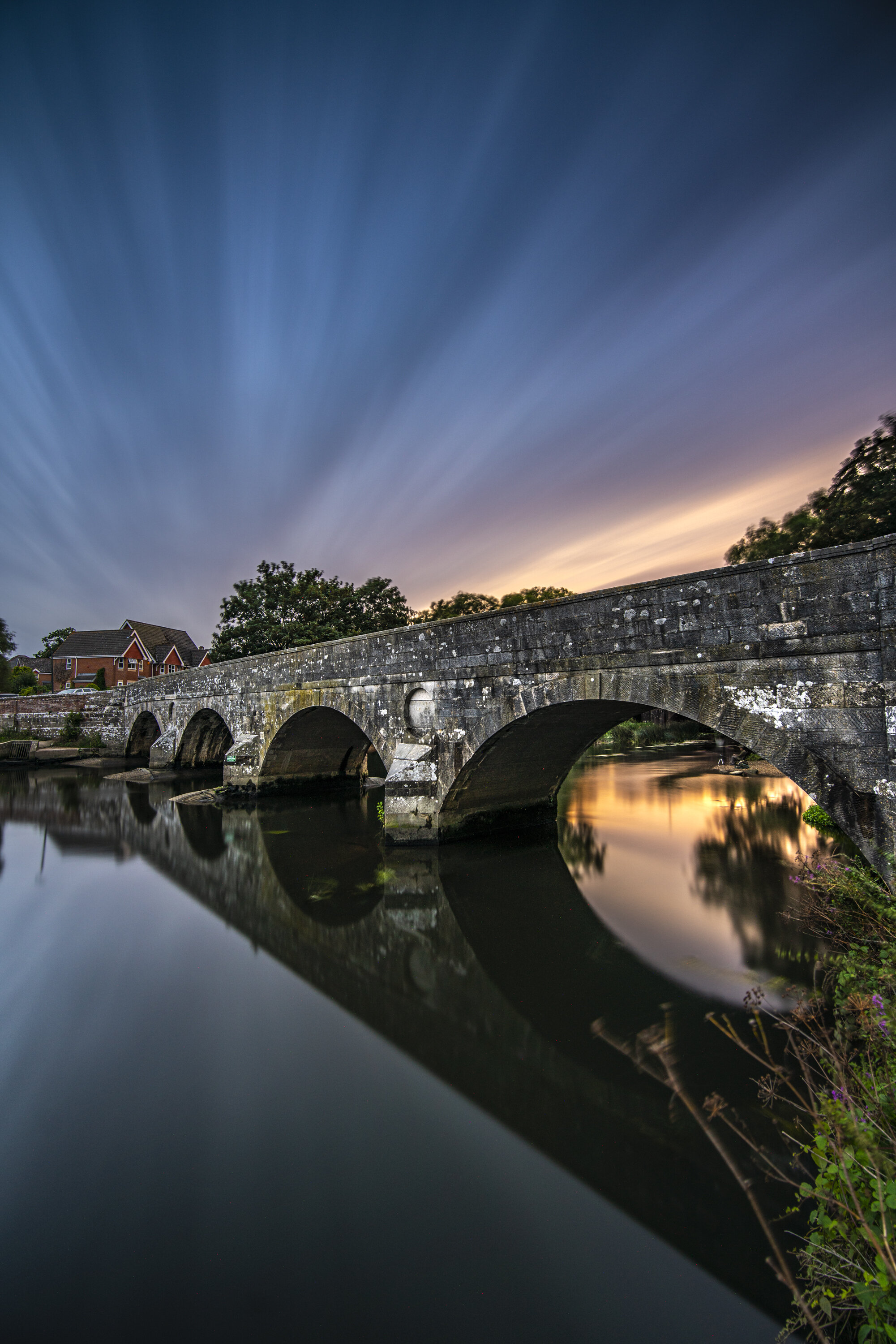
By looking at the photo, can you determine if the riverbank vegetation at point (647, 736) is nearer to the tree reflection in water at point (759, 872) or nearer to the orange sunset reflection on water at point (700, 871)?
Answer: the orange sunset reflection on water at point (700, 871)

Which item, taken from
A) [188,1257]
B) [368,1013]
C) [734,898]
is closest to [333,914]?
[368,1013]

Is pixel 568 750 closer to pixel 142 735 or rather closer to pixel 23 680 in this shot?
pixel 142 735

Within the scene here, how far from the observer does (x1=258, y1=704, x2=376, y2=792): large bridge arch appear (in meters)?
14.1

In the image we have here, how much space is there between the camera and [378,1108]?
3695mm

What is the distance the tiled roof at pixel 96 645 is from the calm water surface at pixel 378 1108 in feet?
164

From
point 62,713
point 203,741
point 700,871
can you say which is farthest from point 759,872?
point 62,713

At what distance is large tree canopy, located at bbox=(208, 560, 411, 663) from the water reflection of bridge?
20.1 m

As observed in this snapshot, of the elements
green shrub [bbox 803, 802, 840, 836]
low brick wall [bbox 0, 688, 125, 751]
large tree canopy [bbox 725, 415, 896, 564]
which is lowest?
green shrub [bbox 803, 802, 840, 836]

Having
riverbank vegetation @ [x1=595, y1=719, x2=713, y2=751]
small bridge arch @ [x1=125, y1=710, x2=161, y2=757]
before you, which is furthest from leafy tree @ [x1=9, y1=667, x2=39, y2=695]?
riverbank vegetation @ [x1=595, y1=719, x2=713, y2=751]

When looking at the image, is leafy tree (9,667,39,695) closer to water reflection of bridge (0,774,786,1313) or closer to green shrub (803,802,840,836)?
water reflection of bridge (0,774,786,1313)

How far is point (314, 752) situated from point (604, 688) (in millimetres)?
11013

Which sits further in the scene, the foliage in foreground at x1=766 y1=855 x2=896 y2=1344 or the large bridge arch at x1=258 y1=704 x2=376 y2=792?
the large bridge arch at x1=258 y1=704 x2=376 y2=792

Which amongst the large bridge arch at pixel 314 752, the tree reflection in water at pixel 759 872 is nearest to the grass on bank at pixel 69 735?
the large bridge arch at pixel 314 752

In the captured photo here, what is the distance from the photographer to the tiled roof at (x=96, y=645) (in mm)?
51938
